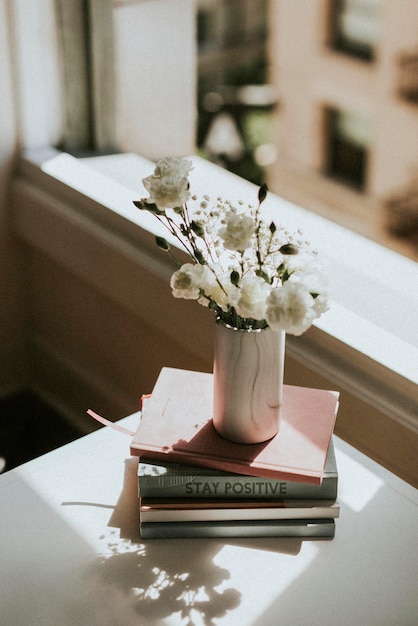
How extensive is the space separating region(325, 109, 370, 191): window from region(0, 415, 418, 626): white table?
55.6 ft

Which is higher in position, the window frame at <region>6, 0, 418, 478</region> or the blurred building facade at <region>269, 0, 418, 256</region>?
the window frame at <region>6, 0, 418, 478</region>

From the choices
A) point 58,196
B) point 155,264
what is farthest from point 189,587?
point 58,196

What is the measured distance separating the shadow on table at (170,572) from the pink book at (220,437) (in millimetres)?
95

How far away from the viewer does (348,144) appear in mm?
17875

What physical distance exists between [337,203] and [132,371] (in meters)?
17.1

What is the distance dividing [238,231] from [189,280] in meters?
0.09

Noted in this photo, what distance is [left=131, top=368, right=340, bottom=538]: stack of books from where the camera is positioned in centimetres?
100

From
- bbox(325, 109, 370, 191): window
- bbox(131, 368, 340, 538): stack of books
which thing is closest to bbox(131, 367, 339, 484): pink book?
bbox(131, 368, 340, 538): stack of books

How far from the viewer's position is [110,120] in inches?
79.4

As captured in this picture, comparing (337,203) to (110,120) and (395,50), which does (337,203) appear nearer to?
(395,50)

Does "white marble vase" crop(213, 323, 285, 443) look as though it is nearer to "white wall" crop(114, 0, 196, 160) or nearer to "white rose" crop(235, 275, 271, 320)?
"white rose" crop(235, 275, 271, 320)

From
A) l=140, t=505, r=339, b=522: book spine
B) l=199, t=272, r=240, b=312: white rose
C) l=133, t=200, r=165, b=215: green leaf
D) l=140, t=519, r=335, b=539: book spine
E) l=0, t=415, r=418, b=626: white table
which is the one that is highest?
l=133, t=200, r=165, b=215: green leaf

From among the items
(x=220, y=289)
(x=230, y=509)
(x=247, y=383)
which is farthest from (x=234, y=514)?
(x=220, y=289)

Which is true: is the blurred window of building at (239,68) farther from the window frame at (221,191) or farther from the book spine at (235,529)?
the book spine at (235,529)
